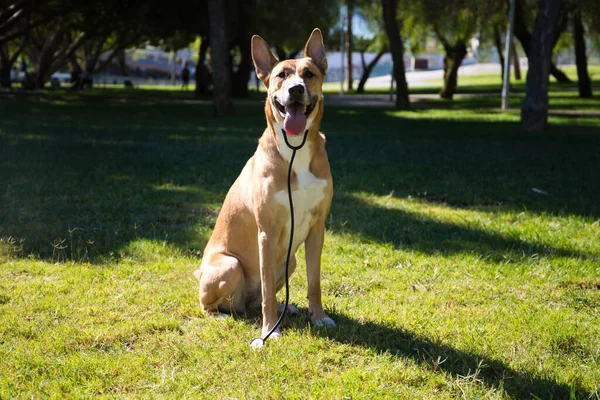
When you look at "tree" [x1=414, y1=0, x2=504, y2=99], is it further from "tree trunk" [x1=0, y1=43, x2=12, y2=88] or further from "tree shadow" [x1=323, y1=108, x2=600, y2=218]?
"tree trunk" [x1=0, y1=43, x2=12, y2=88]

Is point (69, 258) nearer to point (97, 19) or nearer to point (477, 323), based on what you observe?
point (477, 323)

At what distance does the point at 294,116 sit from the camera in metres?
3.80

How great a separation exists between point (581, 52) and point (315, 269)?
25407mm

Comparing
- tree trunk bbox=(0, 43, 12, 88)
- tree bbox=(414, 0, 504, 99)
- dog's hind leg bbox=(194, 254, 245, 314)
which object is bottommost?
dog's hind leg bbox=(194, 254, 245, 314)

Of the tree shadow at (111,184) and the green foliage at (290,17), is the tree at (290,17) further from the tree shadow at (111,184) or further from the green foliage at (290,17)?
the tree shadow at (111,184)

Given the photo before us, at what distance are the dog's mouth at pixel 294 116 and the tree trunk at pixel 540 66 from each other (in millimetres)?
12597

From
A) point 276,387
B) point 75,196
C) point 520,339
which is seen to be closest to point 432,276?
point 520,339

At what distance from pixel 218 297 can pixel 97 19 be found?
26.8 metres

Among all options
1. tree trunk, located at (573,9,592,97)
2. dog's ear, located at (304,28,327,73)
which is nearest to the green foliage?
tree trunk, located at (573,9,592,97)

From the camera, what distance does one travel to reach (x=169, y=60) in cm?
10675

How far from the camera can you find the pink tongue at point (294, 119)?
3.79 metres

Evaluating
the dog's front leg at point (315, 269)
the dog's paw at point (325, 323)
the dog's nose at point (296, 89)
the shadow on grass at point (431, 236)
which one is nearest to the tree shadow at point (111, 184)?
the shadow on grass at point (431, 236)

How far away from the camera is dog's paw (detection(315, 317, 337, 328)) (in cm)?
421

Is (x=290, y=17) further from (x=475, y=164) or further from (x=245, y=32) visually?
(x=475, y=164)
